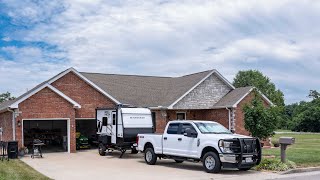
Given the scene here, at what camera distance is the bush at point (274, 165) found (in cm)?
1649

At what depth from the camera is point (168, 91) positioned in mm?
34562

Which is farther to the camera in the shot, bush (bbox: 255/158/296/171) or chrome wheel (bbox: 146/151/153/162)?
chrome wheel (bbox: 146/151/153/162)

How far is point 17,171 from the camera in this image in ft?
55.7

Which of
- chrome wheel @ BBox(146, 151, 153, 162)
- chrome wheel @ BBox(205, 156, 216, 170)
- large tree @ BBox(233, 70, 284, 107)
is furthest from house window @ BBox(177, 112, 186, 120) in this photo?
large tree @ BBox(233, 70, 284, 107)

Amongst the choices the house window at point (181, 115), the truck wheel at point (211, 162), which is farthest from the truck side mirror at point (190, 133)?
the house window at point (181, 115)

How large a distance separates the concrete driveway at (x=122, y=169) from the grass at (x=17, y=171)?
43 cm

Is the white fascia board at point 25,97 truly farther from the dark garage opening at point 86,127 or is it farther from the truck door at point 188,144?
the truck door at point 188,144

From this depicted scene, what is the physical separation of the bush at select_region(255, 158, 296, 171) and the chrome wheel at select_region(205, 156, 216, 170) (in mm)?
2085

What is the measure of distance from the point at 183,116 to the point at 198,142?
54.2ft

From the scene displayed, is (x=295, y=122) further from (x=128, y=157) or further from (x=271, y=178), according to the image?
(x=271, y=178)

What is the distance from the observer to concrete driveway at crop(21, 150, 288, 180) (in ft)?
50.7

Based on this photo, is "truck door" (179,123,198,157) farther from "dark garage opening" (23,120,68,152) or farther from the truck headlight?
"dark garage opening" (23,120,68,152)

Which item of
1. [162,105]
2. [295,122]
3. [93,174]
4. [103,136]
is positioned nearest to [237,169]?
[93,174]

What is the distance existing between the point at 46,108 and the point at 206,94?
13.1m
